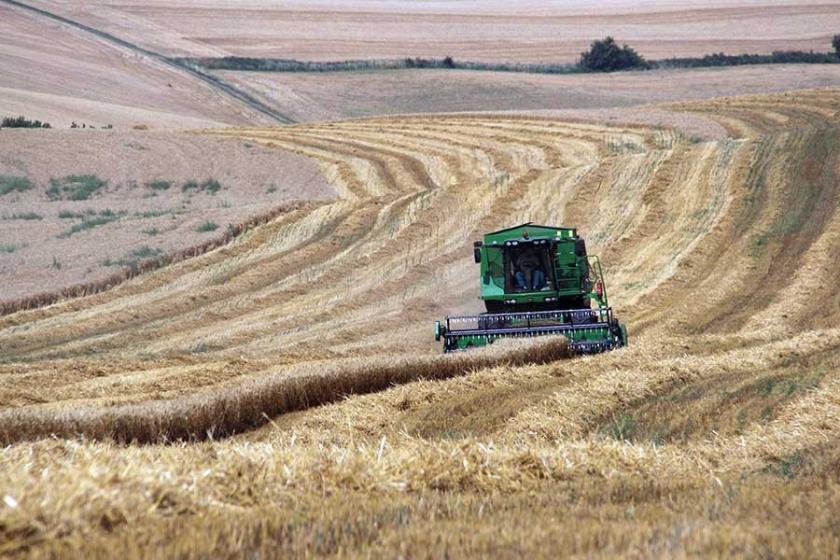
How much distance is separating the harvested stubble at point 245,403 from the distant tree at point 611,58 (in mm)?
52106

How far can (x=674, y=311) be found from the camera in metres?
22.4

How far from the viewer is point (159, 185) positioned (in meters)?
35.8

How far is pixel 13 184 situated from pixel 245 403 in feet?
83.6

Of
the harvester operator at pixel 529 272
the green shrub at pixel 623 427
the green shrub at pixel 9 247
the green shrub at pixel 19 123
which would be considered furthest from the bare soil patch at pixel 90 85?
the green shrub at pixel 623 427

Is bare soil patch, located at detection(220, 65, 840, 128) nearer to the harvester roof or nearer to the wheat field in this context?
the wheat field

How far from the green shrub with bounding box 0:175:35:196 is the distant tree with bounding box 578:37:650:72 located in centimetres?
3877

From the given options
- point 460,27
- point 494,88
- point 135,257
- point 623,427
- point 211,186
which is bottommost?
point 135,257

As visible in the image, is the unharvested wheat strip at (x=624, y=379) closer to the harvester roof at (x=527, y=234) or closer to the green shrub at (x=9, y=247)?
the harvester roof at (x=527, y=234)

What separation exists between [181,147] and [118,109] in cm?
1394

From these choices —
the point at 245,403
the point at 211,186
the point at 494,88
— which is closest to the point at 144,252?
the point at 211,186

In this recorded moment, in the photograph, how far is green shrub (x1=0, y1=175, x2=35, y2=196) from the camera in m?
34.7

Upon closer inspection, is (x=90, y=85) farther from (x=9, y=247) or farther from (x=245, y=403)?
(x=245, y=403)

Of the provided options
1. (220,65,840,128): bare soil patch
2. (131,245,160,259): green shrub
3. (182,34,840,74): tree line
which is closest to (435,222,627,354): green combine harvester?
(131,245,160,259): green shrub

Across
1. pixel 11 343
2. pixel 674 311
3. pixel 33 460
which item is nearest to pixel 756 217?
pixel 674 311
